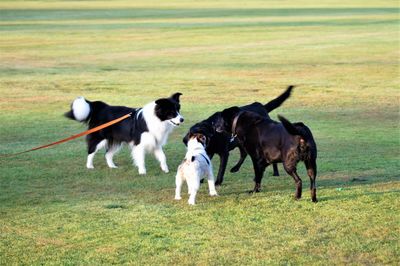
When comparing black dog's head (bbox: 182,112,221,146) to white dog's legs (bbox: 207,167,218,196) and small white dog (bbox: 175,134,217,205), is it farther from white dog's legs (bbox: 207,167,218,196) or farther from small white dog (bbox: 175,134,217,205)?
white dog's legs (bbox: 207,167,218,196)

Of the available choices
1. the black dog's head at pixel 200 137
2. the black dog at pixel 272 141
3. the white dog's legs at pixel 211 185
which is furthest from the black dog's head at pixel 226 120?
the white dog's legs at pixel 211 185

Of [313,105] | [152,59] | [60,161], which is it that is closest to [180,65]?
[152,59]

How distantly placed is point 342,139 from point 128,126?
4193 millimetres

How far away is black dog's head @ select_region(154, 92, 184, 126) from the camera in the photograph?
12578 mm

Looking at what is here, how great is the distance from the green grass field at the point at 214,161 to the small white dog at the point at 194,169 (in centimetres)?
24

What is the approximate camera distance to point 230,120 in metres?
10.8

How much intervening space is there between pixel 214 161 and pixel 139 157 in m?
1.30

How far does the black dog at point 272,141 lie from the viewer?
9.76 metres

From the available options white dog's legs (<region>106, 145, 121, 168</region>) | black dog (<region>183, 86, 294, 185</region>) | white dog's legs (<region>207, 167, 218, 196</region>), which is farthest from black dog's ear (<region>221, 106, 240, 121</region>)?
white dog's legs (<region>106, 145, 121, 168</region>)

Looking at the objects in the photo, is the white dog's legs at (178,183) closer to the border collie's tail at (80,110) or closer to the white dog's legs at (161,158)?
the white dog's legs at (161,158)

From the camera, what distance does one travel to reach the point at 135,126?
1304 centimetres

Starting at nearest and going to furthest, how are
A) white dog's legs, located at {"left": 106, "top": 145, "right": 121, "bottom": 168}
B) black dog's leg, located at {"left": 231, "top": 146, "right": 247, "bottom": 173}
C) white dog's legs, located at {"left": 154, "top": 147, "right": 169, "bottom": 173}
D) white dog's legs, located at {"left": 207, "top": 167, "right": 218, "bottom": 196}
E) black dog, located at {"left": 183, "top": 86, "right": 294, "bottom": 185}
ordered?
1. white dog's legs, located at {"left": 207, "top": 167, "right": 218, "bottom": 196}
2. black dog, located at {"left": 183, "top": 86, "right": 294, "bottom": 185}
3. black dog's leg, located at {"left": 231, "top": 146, "right": 247, "bottom": 173}
4. white dog's legs, located at {"left": 154, "top": 147, "right": 169, "bottom": 173}
5. white dog's legs, located at {"left": 106, "top": 145, "right": 121, "bottom": 168}

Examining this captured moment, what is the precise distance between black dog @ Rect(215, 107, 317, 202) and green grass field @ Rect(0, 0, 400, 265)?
353mm

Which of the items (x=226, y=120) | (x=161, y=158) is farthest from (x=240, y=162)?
(x=226, y=120)
